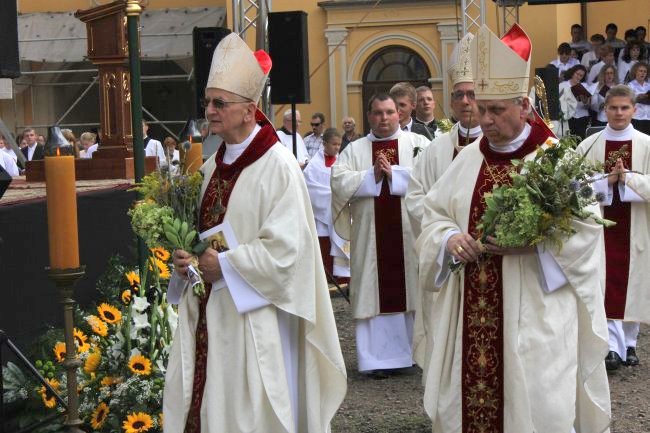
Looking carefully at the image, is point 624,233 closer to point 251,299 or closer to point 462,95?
point 462,95

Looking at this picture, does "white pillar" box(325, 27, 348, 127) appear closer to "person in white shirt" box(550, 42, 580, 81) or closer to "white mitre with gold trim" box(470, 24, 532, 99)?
"person in white shirt" box(550, 42, 580, 81)

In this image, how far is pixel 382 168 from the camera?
27.6 feet

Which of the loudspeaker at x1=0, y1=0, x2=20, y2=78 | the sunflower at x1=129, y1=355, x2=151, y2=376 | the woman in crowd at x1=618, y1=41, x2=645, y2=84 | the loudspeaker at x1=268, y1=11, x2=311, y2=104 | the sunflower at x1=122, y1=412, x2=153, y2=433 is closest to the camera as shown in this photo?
the loudspeaker at x1=0, y1=0, x2=20, y2=78

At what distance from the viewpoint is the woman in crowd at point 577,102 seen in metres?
19.0

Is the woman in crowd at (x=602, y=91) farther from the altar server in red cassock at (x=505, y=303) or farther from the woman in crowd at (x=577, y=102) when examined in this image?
the altar server in red cassock at (x=505, y=303)

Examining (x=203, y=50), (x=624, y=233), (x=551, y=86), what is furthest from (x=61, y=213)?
(x=551, y=86)

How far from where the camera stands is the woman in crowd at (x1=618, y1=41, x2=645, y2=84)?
20078 millimetres

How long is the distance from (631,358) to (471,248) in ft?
12.9

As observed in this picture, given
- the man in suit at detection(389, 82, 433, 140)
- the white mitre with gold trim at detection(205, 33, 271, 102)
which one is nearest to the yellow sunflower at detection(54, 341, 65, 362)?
the white mitre with gold trim at detection(205, 33, 271, 102)

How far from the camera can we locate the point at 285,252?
193 inches

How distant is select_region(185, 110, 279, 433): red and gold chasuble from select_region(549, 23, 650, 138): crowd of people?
13.1 m

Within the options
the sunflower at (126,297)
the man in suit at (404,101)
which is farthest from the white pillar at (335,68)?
the sunflower at (126,297)

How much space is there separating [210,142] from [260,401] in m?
5.52

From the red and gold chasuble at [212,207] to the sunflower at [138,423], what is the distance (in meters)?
0.62
